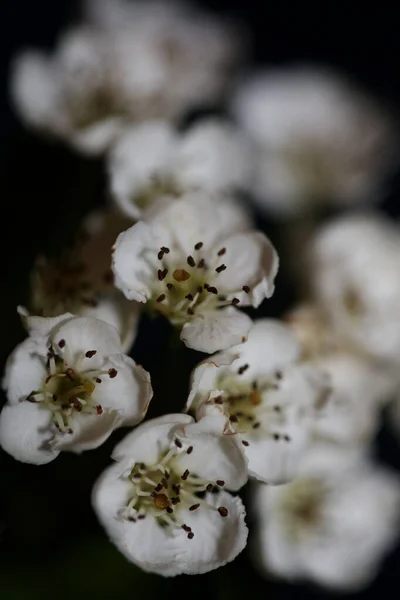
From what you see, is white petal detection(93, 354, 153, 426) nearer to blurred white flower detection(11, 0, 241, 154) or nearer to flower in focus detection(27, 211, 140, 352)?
flower in focus detection(27, 211, 140, 352)

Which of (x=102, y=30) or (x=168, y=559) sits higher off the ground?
(x=102, y=30)

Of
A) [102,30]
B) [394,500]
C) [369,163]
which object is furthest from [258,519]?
[102,30]

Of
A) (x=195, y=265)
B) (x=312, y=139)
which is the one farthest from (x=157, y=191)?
(x=312, y=139)

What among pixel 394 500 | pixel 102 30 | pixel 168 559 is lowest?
pixel 394 500

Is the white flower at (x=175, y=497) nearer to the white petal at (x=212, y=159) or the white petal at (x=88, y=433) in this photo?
the white petal at (x=88, y=433)

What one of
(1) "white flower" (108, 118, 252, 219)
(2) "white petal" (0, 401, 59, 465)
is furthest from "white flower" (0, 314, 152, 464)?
(1) "white flower" (108, 118, 252, 219)

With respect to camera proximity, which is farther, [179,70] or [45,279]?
[179,70]

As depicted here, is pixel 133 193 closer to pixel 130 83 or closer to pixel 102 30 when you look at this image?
pixel 130 83
